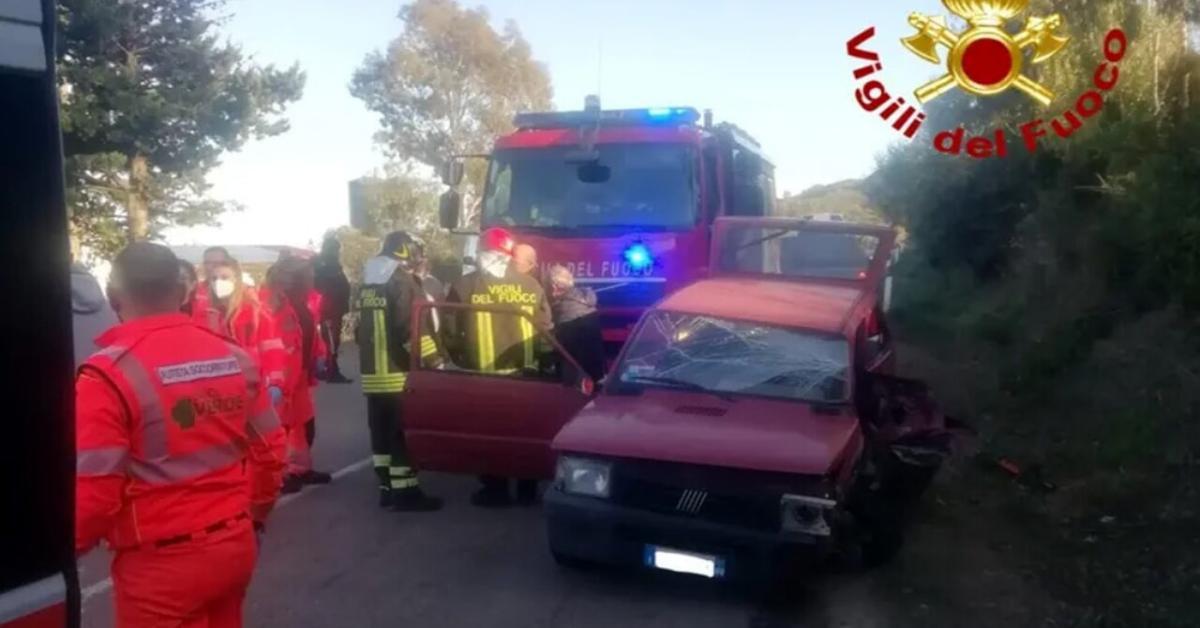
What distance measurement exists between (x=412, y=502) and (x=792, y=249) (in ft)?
12.2

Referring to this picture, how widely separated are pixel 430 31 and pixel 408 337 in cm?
3015

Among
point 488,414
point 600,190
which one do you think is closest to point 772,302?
point 488,414

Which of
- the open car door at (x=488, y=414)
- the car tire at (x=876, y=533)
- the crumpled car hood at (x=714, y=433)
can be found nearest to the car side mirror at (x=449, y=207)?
the open car door at (x=488, y=414)

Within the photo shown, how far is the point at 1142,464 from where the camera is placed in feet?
29.7

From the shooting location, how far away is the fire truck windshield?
11.8 meters

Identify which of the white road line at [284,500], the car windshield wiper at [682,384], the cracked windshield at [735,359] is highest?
the cracked windshield at [735,359]

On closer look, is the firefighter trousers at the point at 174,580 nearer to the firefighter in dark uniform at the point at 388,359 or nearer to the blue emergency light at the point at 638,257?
the firefighter in dark uniform at the point at 388,359

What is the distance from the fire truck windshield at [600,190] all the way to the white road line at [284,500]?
9.92 ft

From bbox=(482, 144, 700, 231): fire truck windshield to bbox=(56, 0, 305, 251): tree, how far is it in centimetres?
1002

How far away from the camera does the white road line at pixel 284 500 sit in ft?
21.5

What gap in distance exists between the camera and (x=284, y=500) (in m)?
9.05

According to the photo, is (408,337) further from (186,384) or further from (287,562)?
(186,384)

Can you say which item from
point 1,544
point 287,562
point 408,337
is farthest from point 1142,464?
point 1,544

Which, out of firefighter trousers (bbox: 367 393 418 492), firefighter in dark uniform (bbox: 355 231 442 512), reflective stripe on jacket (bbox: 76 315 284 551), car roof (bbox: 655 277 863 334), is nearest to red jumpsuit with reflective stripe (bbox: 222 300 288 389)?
firefighter in dark uniform (bbox: 355 231 442 512)
